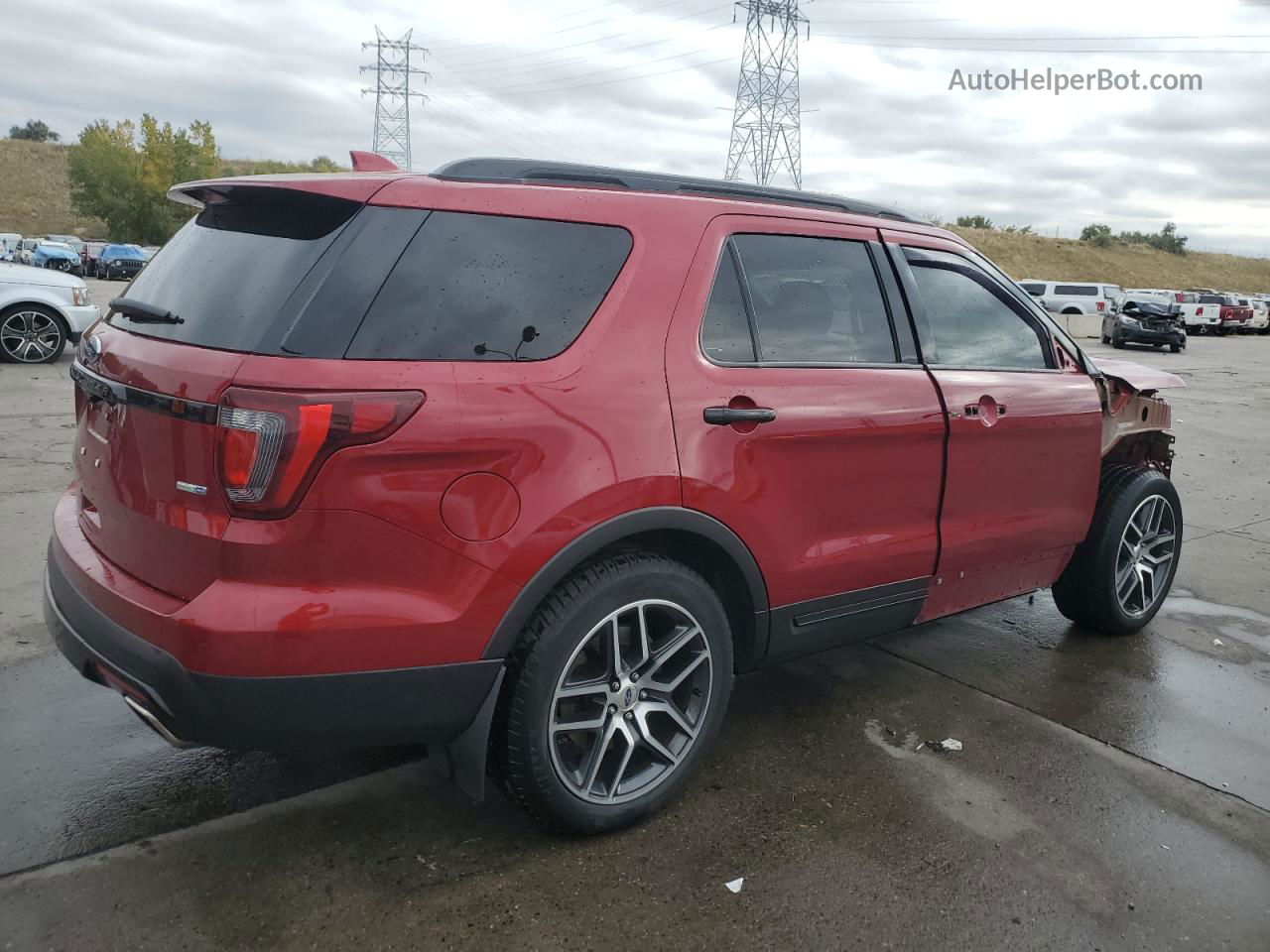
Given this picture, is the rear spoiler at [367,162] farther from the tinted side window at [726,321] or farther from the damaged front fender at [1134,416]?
the damaged front fender at [1134,416]

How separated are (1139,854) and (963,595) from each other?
113 centimetres

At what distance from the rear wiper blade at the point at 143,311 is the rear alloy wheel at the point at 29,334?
427 inches

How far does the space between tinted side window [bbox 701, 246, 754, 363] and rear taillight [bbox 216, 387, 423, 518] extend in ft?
Answer: 3.52

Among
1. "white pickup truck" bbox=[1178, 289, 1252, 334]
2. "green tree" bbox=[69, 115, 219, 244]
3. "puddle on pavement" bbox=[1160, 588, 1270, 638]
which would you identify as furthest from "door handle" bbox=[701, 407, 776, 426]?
"green tree" bbox=[69, 115, 219, 244]

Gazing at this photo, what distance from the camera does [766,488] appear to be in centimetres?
293

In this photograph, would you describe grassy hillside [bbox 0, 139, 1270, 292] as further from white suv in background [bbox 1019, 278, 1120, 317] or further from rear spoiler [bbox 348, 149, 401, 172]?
rear spoiler [bbox 348, 149, 401, 172]

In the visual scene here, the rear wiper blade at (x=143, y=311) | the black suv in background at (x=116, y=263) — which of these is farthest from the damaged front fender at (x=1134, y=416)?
the black suv in background at (x=116, y=263)

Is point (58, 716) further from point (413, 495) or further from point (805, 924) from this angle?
point (805, 924)

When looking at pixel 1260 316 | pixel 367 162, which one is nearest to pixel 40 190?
pixel 1260 316

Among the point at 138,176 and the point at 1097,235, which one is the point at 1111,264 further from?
the point at 138,176

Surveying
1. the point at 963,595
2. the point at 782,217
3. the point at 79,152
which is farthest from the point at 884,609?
the point at 79,152

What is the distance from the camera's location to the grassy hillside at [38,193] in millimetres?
75562

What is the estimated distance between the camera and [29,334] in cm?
1193

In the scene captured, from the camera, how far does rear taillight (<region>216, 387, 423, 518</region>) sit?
217 cm
